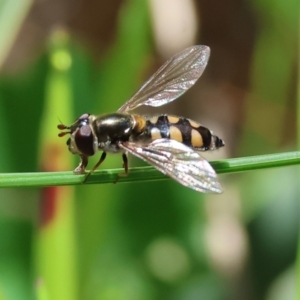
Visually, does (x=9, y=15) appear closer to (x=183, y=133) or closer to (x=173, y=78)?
(x=173, y=78)

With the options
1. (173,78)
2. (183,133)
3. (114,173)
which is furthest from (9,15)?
(114,173)

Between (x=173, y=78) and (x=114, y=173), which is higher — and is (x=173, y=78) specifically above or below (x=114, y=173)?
above

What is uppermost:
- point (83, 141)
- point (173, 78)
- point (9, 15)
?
point (9, 15)

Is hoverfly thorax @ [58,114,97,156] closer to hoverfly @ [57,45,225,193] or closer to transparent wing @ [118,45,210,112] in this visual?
hoverfly @ [57,45,225,193]

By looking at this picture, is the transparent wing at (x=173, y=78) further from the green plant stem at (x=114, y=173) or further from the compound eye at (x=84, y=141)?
the green plant stem at (x=114, y=173)

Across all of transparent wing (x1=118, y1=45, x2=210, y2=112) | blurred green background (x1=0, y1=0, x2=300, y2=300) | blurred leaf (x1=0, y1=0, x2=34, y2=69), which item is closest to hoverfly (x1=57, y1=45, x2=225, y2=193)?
transparent wing (x1=118, y1=45, x2=210, y2=112)
